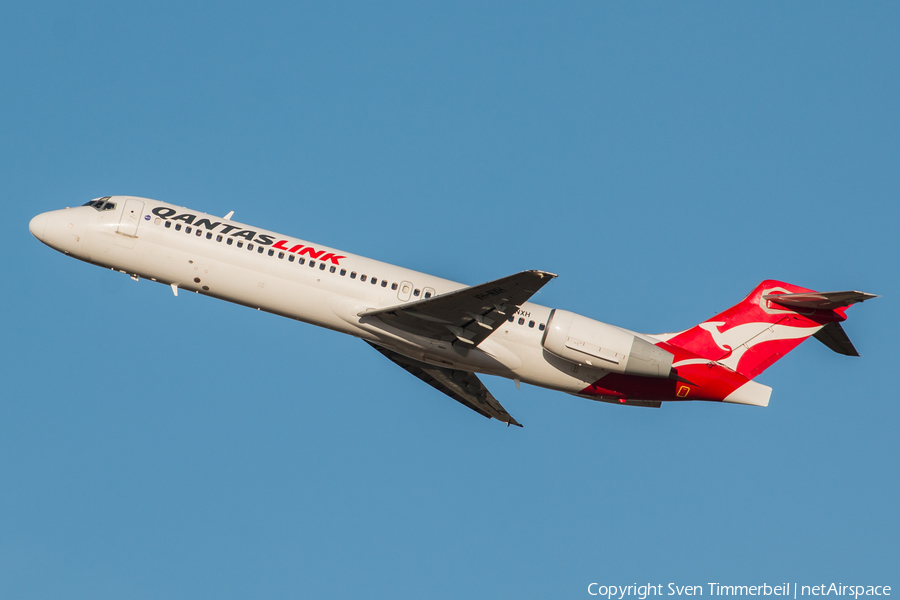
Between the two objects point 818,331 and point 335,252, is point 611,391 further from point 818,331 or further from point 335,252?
point 335,252

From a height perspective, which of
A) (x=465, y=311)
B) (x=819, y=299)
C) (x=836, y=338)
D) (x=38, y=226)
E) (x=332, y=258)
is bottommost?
(x=465, y=311)

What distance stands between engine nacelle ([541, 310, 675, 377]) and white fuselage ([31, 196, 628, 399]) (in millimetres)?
1001

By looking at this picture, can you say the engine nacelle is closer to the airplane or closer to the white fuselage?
the airplane

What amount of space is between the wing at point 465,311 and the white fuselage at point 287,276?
43 cm

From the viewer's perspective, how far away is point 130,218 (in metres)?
25.6

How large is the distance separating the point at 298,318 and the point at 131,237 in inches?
226

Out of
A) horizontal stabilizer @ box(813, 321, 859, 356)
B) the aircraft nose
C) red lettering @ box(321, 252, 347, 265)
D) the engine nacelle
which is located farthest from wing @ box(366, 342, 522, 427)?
the aircraft nose

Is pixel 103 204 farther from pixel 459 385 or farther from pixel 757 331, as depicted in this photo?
pixel 757 331

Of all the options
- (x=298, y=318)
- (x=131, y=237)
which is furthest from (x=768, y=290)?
(x=131, y=237)

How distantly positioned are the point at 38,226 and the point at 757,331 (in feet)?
75.6

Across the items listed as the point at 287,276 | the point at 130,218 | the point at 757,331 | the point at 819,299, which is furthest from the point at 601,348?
the point at 130,218

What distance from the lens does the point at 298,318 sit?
993 inches

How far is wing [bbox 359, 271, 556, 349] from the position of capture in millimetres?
22123

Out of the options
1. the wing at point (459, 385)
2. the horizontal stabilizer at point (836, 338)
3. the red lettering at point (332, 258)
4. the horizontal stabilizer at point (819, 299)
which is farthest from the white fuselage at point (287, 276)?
the horizontal stabilizer at point (836, 338)
